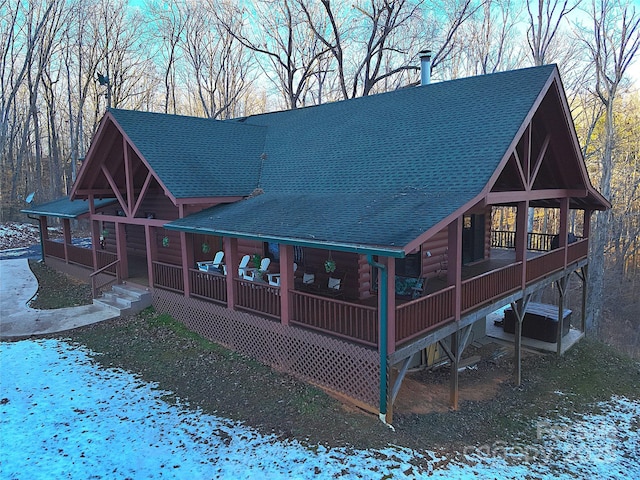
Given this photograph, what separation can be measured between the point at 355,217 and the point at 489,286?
4077mm

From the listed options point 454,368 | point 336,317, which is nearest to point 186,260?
point 336,317

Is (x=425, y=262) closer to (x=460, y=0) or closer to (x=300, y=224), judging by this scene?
(x=300, y=224)

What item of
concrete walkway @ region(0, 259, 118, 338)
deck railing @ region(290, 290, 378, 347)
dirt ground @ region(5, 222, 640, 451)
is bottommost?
dirt ground @ region(5, 222, 640, 451)

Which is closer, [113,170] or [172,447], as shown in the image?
[172,447]

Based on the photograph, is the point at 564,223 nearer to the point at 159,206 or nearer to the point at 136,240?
the point at 159,206

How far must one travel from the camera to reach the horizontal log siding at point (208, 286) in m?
11.6

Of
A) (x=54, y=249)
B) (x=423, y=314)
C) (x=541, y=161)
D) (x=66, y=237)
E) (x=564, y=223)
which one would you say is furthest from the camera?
(x=54, y=249)

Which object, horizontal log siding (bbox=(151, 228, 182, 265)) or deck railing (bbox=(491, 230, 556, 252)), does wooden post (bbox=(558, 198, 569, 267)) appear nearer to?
deck railing (bbox=(491, 230, 556, 252))

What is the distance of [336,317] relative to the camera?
921cm

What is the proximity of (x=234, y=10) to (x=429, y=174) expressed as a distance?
29.5 m

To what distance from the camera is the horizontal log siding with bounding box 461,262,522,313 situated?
10.1 m

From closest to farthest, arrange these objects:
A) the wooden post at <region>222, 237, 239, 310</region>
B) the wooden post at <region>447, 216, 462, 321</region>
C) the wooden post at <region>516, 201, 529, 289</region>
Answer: the wooden post at <region>447, 216, 462, 321</region> < the wooden post at <region>222, 237, 239, 310</region> < the wooden post at <region>516, 201, 529, 289</region>

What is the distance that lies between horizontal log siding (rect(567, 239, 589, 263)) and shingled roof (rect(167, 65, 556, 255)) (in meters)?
6.50

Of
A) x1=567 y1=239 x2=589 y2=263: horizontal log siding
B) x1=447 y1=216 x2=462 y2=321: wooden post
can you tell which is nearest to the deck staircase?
x1=447 y1=216 x2=462 y2=321: wooden post
